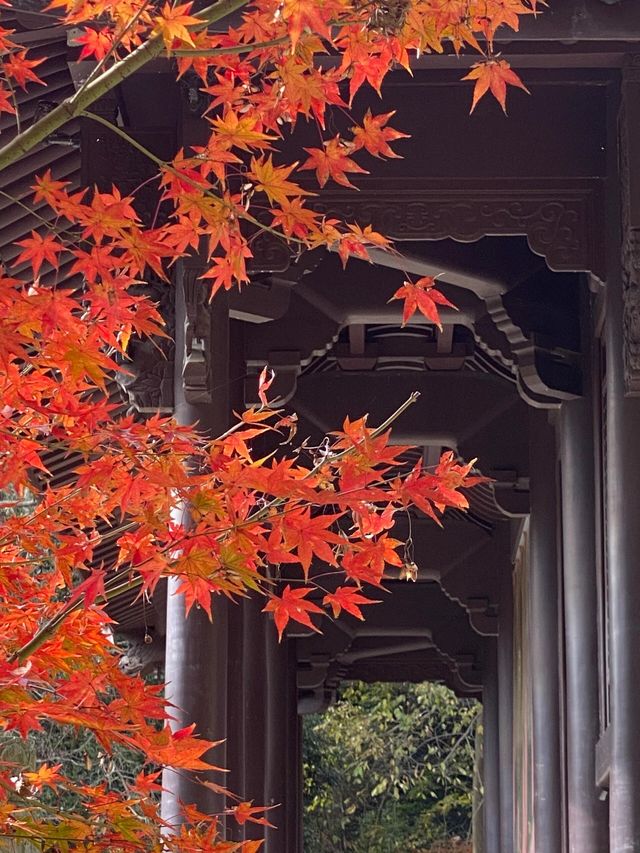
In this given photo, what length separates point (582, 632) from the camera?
639cm

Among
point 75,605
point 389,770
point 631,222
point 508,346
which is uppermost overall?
point 508,346

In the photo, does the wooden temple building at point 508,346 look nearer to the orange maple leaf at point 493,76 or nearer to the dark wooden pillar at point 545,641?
the dark wooden pillar at point 545,641

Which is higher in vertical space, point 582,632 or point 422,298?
point 422,298

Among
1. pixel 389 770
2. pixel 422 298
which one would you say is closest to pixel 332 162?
pixel 422 298

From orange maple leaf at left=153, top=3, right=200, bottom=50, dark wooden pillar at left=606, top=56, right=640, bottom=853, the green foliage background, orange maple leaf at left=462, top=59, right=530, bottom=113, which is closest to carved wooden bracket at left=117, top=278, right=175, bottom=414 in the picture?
dark wooden pillar at left=606, top=56, right=640, bottom=853

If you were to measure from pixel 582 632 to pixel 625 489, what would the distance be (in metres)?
1.45

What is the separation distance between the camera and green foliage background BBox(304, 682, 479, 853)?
73.3 feet

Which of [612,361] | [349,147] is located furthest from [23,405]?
[612,361]

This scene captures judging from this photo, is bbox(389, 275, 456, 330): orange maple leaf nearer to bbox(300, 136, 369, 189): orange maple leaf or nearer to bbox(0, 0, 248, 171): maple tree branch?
bbox(300, 136, 369, 189): orange maple leaf

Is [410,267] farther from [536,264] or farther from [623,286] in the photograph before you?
[623,286]

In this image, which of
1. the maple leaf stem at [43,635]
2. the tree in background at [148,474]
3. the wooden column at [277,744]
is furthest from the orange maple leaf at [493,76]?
the wooden column at [277,744]

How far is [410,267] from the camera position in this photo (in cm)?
660

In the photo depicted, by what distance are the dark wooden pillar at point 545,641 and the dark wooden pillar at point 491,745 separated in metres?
4.63

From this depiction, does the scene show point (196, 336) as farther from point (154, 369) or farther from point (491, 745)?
point (491, 745)
